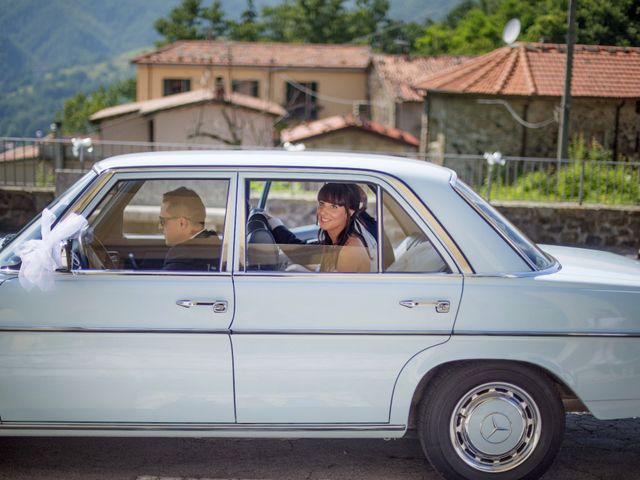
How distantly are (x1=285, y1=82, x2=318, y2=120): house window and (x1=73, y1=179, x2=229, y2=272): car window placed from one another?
5330 cm

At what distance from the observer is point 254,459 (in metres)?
4.75

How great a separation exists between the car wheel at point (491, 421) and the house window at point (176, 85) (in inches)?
2103

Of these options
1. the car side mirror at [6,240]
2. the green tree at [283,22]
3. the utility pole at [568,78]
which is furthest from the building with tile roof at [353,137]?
the green tree at [283,22]

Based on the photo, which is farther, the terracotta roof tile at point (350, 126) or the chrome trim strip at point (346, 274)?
the terracotta roof tile at point (350, 126)

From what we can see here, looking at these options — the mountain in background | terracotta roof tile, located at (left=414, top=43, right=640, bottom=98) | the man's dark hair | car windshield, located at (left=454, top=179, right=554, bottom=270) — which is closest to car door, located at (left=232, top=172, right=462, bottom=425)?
car windshield, located at (left=454, top=179, right=554, bottom=270)

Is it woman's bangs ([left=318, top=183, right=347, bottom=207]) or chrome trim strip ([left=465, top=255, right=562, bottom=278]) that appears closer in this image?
chrome trim strip ([left=465, top=255, right=562, bottom=278])

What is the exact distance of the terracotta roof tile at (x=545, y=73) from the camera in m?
23.6

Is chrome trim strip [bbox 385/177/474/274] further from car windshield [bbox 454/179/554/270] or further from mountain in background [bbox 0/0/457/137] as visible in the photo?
mountain in background [bbox 0/0/457/137]

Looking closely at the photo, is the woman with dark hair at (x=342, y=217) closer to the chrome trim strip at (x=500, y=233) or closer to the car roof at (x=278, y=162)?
the car roof at (x=278, y=162)

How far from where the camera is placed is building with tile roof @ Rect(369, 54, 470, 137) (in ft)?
163

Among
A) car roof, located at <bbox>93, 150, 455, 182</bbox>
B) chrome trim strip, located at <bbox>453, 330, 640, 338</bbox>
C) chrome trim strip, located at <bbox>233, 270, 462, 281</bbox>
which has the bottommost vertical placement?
chrome trim strip, located at <bbox>453, 330, 640, 338</bbox>

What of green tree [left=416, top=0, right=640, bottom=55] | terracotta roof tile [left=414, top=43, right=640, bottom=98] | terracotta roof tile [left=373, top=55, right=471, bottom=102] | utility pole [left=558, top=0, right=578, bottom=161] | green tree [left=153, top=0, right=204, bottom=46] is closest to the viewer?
utility pole [left=558, top=0, right=578, bottom=161]

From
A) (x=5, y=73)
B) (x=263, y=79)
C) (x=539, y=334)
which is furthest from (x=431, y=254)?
(x=263, y=79)

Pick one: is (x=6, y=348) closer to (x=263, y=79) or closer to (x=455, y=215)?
(x=455, y=215)
